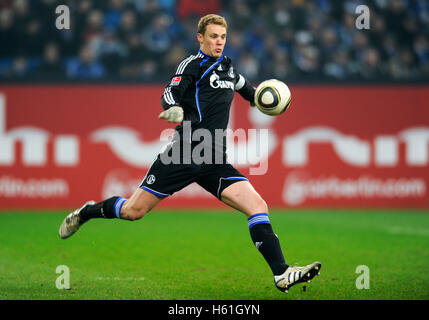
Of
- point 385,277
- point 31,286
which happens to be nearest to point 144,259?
point 31,286

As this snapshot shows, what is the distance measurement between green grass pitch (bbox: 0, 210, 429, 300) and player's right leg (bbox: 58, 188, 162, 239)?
525mm

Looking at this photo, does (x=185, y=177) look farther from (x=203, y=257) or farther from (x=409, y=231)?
(x=409, y=231)

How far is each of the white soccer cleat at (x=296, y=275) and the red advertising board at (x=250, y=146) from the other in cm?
844

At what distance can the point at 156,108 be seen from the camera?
48.1 ft

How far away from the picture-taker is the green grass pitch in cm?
563

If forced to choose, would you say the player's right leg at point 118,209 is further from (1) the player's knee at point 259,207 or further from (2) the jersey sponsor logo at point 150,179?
(1) the player's knee at point 259,207

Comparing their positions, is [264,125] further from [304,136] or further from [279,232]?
[279,232]

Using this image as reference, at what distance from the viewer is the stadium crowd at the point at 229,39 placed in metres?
14.6

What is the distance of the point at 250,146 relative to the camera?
14.2 meters

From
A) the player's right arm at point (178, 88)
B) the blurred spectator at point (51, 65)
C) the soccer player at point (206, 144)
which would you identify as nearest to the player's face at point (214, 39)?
the soccer player at point (206, 144)

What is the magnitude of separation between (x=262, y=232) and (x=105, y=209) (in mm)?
1552

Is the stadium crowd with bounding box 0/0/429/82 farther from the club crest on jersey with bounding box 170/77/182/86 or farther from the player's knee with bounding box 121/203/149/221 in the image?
the club crest on jersey with bounding box 170/77/182/86

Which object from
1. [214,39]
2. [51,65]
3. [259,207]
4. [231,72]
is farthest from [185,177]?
[51,65]

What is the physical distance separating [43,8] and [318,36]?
261 inches
